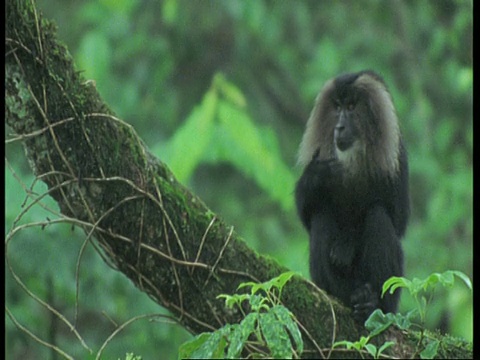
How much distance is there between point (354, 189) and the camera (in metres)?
5.05

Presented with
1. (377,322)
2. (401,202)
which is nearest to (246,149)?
(401,202)

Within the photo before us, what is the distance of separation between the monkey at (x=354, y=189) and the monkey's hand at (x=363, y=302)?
0.02 meters

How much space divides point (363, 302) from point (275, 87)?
23.3ft

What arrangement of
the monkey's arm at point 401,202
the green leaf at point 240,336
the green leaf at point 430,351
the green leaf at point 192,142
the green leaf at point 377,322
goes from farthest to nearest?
1. the green leaf at point 192,142
2. the monkey's arm at point 401,202
3. the green leaf at point 377,322
4. the green leaf at point 430,351
5. the green leaf at point 240,336

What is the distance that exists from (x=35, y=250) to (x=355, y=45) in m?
5.29

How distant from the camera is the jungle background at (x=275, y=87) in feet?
31.6

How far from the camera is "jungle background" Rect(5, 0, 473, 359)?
9.64 m

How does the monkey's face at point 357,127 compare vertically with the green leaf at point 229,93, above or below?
below

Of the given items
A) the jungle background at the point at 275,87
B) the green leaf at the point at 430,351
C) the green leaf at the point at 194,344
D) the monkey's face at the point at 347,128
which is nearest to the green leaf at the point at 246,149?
the jungle background at the point at 275,87


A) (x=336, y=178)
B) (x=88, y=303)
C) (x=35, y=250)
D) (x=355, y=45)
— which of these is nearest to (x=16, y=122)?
(x=336, y=178)

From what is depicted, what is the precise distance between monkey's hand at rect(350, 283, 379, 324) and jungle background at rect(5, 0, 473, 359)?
405 cm

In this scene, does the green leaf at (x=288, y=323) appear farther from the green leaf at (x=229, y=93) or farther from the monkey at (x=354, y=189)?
the green leaf at (x=229, y=93)

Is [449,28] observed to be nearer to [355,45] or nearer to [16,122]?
[355,45]

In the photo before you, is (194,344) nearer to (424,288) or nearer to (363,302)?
(424,288)
